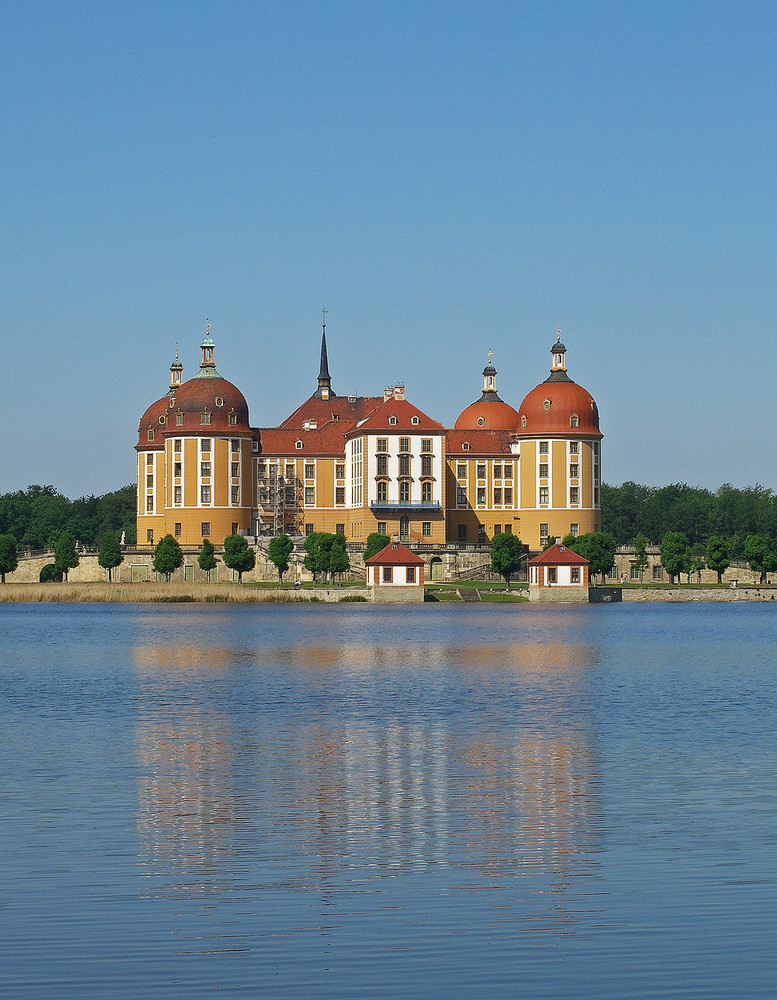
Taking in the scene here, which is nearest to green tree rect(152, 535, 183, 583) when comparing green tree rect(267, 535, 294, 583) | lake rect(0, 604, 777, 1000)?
green tree rect(267, 535, 294, 583)

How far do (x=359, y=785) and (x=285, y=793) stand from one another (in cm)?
111

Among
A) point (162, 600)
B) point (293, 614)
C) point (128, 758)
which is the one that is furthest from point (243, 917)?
point (162, 600)

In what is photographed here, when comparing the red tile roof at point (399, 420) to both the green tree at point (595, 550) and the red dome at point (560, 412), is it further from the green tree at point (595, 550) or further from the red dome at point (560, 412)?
the green tree at point (595, 550)

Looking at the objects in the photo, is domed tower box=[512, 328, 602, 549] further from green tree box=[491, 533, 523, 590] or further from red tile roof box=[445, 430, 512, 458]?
green tree box=[491, 533, 523, 590]

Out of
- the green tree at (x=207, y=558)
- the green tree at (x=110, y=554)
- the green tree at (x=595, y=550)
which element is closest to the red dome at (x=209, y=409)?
the green tree at (x=110, y=554)

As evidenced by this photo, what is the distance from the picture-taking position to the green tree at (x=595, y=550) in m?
93.1

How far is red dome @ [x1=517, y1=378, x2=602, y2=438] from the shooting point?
105m

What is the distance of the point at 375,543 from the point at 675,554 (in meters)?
20.0

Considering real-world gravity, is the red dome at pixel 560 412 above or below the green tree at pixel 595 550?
above

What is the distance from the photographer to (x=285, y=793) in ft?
58.5

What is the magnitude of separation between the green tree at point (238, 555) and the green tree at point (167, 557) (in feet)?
10.5

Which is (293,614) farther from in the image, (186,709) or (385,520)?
(186,709)

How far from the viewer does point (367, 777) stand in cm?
1931

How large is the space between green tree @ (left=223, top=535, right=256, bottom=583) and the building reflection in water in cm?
6000
